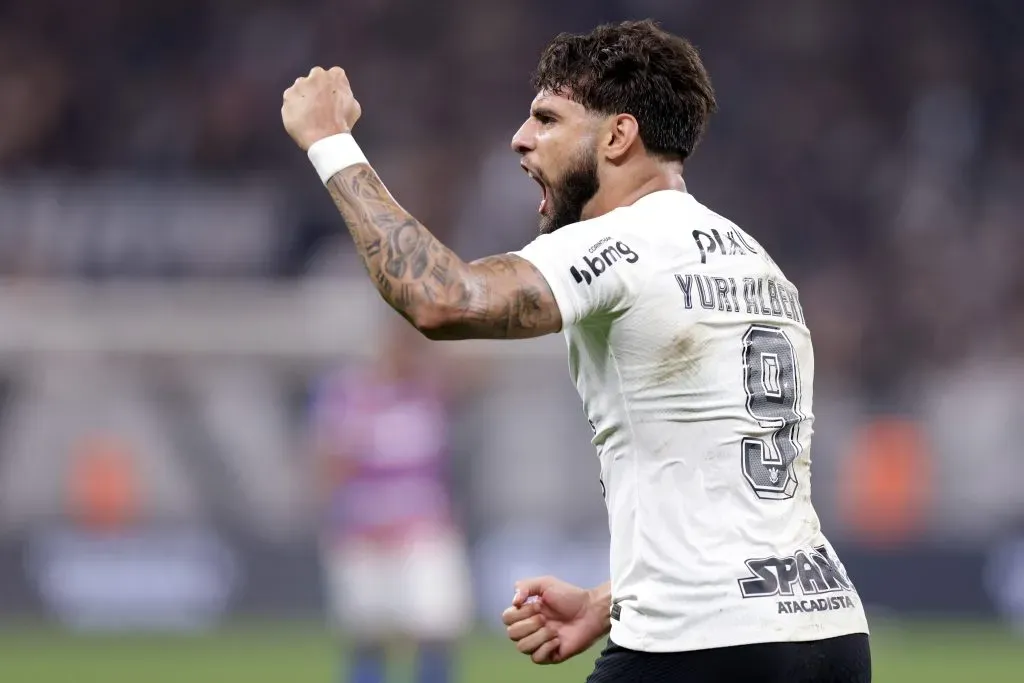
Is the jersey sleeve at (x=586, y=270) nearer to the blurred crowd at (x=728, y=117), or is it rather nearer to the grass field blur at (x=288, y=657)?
the grass field blur at (x=288, y=657)

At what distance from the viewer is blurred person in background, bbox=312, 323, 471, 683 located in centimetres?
906

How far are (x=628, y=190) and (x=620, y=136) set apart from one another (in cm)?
13

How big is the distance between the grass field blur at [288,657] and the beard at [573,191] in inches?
251

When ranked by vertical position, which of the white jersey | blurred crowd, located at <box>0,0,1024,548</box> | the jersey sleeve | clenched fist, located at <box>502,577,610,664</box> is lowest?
clenched fist, located at <box>502,577,610,664</box>

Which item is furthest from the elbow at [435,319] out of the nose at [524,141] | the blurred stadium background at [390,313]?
the blurred stadium background at [390,313]

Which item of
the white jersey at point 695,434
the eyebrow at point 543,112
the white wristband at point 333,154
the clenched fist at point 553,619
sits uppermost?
the eyebrow at point 543,112

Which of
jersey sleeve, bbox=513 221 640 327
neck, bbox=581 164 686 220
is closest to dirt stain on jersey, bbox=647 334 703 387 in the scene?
jersey sleeve, bbox=513 221 640 327

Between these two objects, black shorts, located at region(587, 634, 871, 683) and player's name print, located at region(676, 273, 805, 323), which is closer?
black shorts, located at region(587, 634, 871, 683)

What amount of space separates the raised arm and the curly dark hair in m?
0.58

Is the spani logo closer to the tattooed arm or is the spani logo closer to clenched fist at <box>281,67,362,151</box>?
the tattooed arm

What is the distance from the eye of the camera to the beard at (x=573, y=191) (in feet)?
13.1

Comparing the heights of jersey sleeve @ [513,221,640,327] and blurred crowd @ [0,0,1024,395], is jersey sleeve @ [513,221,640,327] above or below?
below

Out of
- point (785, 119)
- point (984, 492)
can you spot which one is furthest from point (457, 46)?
point (984, 492)

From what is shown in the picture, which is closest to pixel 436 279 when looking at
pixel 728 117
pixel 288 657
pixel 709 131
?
pixel 288 657
